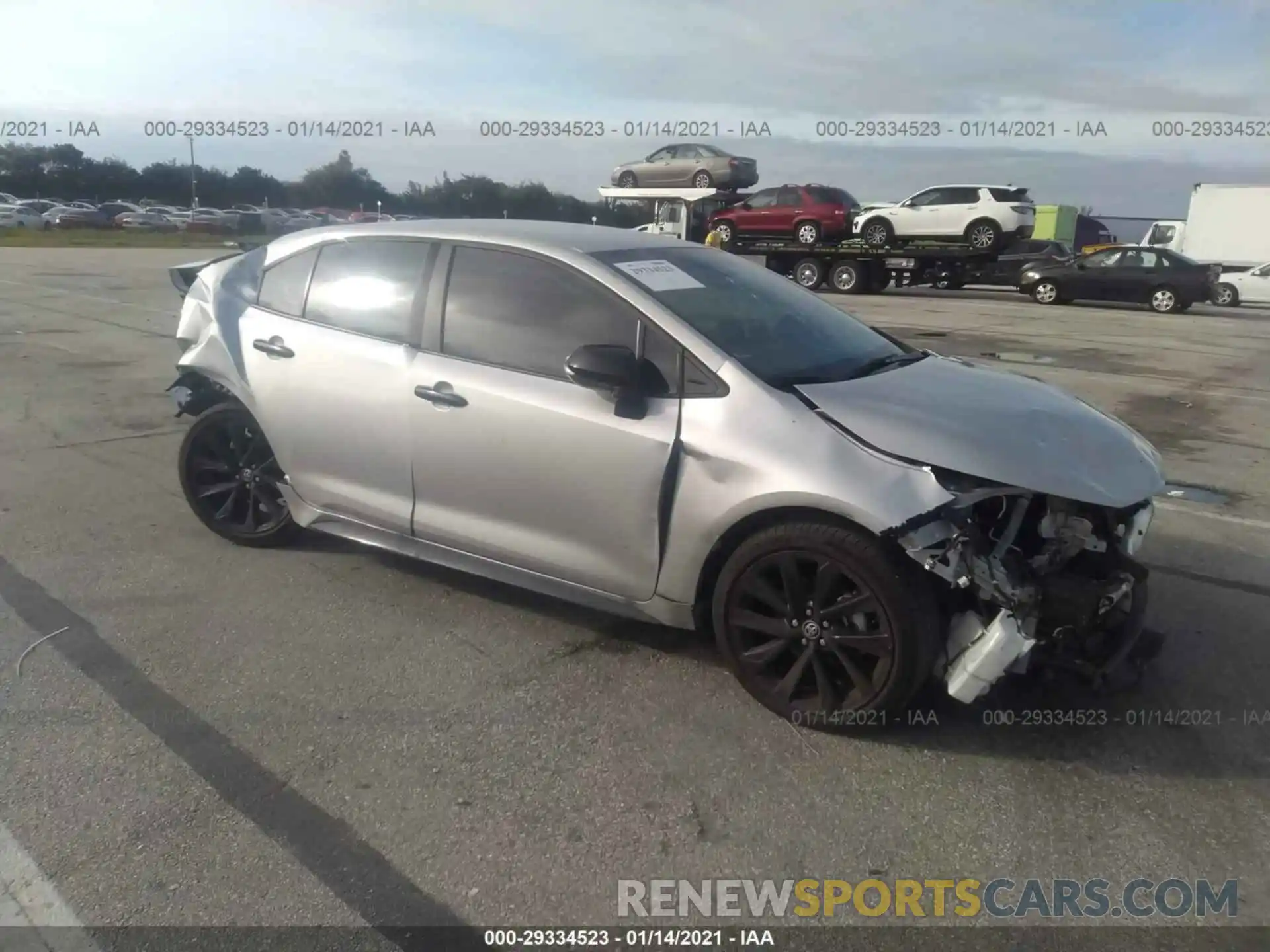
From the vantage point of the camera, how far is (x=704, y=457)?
3354 millimetres

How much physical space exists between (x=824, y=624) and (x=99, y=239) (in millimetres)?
43382

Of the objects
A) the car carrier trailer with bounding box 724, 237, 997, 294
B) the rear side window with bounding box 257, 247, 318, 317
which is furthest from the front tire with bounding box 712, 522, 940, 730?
the car carrier trailer with bounding box 724, 237, 997, 294

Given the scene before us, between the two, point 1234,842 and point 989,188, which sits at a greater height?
point 989,188

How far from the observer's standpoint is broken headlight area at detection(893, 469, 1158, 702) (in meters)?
3.04

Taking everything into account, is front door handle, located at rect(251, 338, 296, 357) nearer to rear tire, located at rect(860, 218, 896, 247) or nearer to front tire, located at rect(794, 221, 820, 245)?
rear tire, located at rect(860, 218, 896, 247)

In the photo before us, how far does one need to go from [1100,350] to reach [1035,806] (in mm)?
11998

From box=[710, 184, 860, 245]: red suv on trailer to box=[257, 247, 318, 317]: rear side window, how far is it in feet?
65.6

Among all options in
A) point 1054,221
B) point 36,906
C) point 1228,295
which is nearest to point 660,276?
point 36,906

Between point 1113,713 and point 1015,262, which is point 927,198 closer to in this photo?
point 1015,262

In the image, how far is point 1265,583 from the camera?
4.71 meters

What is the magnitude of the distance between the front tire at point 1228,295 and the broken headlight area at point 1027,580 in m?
24.2

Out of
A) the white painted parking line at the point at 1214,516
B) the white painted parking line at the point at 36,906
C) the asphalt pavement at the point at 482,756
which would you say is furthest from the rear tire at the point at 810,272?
the white painted parking line at the point at 36,906

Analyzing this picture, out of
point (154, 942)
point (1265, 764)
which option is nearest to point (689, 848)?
point (154, 942)

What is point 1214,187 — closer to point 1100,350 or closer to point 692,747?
point 1100,350
